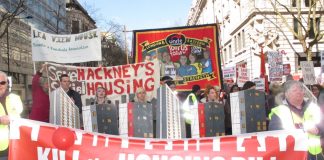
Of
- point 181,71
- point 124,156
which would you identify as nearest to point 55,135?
point 124,156

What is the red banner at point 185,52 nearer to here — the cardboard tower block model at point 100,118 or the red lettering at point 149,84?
the red lettering at point 149,84

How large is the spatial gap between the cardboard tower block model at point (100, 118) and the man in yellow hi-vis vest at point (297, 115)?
10.8ft

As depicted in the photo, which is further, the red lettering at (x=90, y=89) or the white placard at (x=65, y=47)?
the red lettering at (x=90, y=89)


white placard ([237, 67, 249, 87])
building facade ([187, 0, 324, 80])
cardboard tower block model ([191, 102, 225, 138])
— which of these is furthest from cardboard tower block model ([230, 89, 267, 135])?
building facade ([187, 0, 324, 80])

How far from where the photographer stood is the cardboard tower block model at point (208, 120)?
7.72 meters

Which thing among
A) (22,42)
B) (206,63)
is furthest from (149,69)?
(22,42)

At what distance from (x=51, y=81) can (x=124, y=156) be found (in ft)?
14.5

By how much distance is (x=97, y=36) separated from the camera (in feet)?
29.2

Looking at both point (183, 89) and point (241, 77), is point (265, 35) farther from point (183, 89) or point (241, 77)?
point (183, 89)

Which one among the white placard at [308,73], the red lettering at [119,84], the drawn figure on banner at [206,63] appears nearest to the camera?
the red lettering at [119,84]

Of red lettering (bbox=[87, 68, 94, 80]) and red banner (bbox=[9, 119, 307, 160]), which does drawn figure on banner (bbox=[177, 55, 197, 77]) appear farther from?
red banner (bbox=[9, 119, 307, 160])

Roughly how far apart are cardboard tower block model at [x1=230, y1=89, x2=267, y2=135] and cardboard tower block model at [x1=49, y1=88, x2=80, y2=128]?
8.30ft

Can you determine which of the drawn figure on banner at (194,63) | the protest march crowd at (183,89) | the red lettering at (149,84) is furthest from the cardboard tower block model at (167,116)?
the drawn figure on banner at (194,63)

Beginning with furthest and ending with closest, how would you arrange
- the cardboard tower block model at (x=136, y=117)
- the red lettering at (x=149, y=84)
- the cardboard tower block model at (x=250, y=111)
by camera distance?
the red lettering at (x=149, y=84)
the cardboard tower block model at (x=250, y=111)
the cardboard tower block model at (x=136, y=117)
